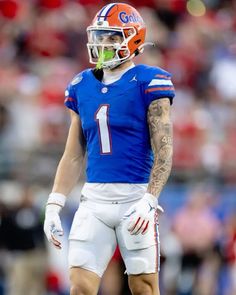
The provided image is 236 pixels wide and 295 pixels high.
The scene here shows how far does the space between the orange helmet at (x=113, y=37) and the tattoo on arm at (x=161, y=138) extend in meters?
0.37

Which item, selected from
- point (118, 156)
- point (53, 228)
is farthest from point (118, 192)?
point (53, 228)

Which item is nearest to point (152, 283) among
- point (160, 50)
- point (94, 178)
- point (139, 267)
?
point (139, 267)

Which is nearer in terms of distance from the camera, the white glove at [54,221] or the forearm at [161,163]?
the forearm at [161,163]

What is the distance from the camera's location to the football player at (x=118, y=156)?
5.96 m

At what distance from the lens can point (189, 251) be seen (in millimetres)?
11078

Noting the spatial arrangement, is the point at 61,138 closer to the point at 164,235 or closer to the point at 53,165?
the point at 53,165

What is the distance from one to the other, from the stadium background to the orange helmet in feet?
15.1

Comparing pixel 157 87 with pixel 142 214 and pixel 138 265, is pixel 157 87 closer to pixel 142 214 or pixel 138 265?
pixel 142 214

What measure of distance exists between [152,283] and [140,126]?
0.90m

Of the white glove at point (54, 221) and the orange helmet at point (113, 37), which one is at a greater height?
the orange helmet at point (113, 37)

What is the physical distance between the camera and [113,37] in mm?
6152

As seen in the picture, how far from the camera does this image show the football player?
19.6ft

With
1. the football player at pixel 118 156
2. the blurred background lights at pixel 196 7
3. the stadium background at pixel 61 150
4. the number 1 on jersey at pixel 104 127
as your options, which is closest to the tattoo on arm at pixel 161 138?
the football player at pixel 118 156

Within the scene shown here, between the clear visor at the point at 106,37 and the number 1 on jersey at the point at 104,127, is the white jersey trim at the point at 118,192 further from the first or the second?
the clear visor at the point at 106,37
